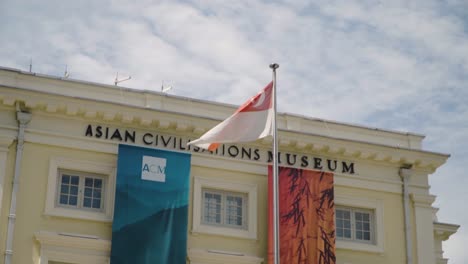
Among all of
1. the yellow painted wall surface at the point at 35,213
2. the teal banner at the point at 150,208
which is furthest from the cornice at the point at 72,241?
the teal banner at the point at 150,208

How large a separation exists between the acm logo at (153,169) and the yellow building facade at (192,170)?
25.5 inches

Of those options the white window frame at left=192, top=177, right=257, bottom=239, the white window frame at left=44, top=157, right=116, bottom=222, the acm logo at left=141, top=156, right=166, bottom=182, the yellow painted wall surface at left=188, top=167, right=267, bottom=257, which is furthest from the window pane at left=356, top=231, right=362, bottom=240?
the white window frame at left=44, top=157, right=116, bottom=222

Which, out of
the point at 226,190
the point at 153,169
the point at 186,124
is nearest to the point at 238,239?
the point at 226,190

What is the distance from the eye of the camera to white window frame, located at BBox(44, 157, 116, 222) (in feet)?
84.2

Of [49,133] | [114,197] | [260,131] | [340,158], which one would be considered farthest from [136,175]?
[340,158]

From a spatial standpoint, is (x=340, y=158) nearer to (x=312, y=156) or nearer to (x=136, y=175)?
(x=312, y=156)

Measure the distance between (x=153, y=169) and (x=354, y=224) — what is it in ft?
22.2

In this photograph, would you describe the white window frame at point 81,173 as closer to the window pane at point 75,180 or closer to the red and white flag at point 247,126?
the window pane at point 75,180

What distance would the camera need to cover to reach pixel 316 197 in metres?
28.5

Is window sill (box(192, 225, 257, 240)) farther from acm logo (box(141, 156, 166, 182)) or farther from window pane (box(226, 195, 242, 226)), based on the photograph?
acm logo (box(141, 156, 166, 182))

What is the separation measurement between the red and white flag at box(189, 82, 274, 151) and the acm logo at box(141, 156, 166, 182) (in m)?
3.21

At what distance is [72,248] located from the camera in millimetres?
25422

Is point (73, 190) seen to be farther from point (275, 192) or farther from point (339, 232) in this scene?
point (339, 232)

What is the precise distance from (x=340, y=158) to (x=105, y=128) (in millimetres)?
7568
